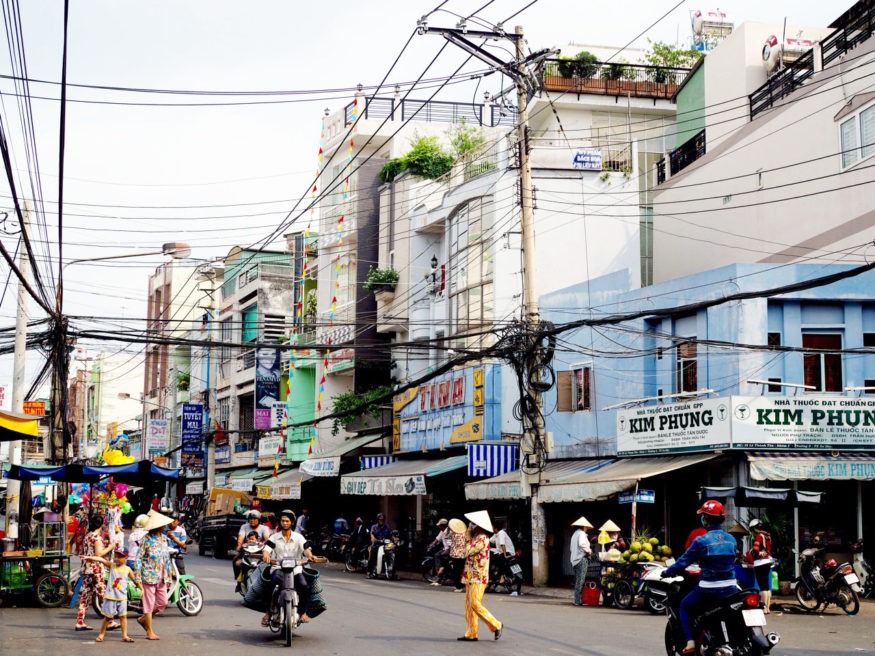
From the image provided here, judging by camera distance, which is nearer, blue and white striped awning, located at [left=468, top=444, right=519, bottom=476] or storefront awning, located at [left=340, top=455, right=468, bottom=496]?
blue and white striped awning, located at [left=468, top=444, right=519, bottom=476]

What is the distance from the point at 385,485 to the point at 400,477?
105cm

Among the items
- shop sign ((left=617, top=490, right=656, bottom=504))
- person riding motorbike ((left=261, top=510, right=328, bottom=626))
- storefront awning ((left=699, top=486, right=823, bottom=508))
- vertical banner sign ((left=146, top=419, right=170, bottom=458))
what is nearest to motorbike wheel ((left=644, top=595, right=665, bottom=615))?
storefront awning ((left=699, top=486, right=823, bottom=508))

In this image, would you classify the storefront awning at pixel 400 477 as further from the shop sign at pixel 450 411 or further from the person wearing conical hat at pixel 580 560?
the person wearing conical hat at pixel 580 560

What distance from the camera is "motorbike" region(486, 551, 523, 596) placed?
75.8ft

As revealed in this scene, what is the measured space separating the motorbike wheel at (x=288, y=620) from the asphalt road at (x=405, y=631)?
0.14 meters

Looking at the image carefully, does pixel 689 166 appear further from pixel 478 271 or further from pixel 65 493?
pixel 65 493

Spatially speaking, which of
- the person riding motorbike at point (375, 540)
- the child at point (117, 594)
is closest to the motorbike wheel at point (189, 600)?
the child at point (117, 594)

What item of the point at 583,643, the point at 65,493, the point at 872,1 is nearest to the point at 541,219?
the point at 872,1

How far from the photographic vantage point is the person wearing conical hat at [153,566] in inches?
561

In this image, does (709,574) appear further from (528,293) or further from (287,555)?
(528,293)

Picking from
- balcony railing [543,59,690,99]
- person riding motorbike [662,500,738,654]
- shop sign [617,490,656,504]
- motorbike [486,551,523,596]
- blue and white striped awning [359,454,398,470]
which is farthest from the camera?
balcony railing [543,59,690,99]

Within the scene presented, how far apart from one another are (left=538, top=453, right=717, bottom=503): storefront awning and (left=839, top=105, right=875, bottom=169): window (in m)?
7.87

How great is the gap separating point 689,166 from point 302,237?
77.3 feet

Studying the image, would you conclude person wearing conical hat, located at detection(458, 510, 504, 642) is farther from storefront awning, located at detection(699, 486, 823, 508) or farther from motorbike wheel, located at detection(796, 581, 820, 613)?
motorbike wheel, located at detection(796, 581, 820, 613)
